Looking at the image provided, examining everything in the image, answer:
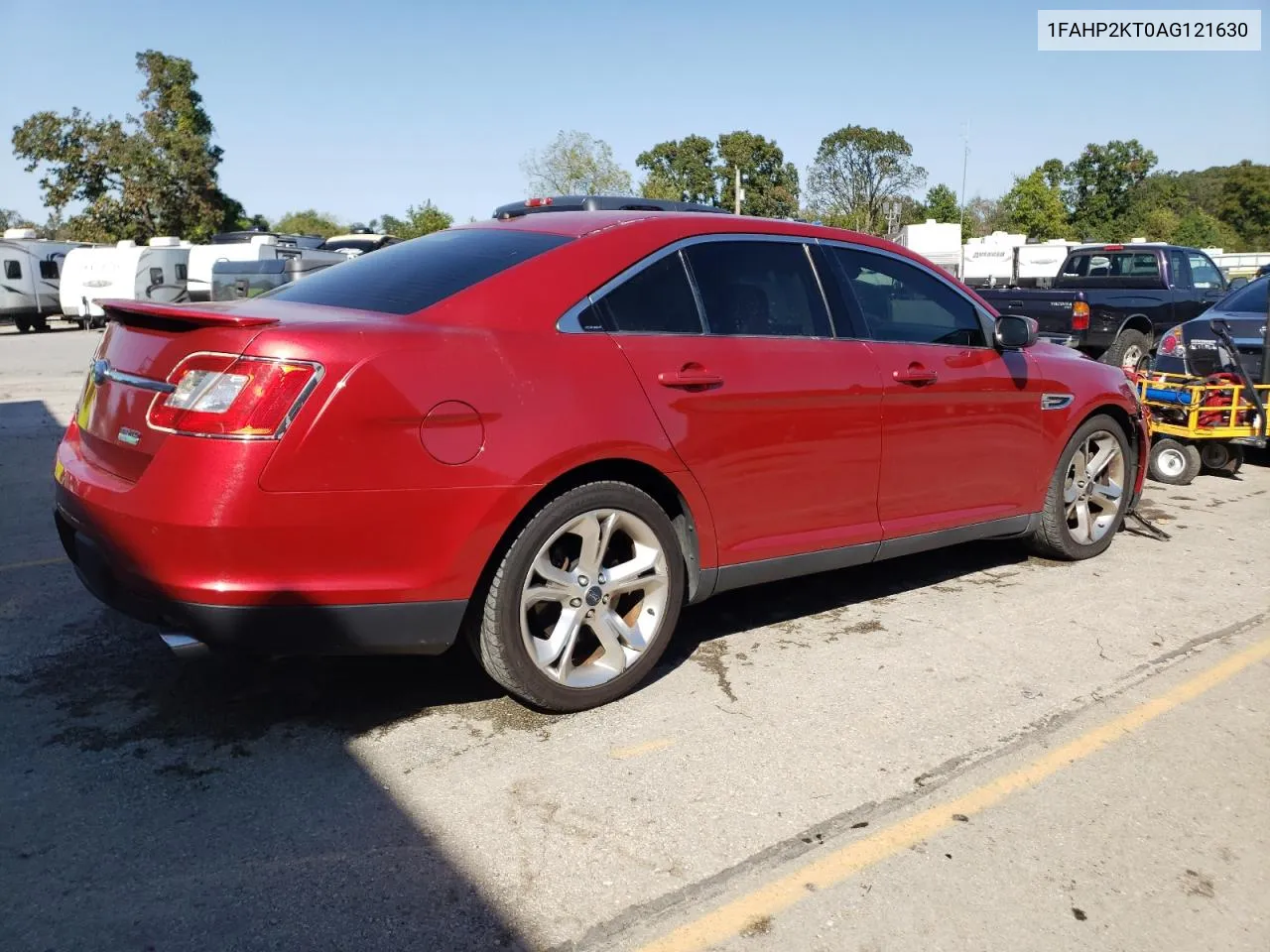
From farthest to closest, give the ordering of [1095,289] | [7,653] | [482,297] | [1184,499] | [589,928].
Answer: [1095,289]
[1184,499]
[7,653]
[482,297]
[589,928]

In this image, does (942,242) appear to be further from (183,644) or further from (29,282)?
(183,644)

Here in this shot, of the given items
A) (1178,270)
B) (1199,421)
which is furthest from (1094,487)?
(1178,270)

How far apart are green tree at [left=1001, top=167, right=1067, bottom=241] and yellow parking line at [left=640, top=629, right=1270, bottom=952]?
62671 mm

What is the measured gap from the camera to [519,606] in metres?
3.34

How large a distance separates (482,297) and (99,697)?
1.91m

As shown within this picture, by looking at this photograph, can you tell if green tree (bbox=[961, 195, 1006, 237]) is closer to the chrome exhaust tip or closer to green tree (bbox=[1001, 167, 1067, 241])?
green tree (bbox=[1001, 167, 1067, 241])

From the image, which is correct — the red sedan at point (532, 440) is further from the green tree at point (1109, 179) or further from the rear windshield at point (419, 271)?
the green tree at point (1109, 179)

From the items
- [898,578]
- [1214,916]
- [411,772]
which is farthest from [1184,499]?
[411,772]

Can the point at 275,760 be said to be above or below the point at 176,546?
below

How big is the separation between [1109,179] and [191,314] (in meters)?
81.2

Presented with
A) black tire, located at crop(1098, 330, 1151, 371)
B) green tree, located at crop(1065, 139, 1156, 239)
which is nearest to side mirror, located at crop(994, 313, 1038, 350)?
black tire, located at crop(1098, 330, 1151, 371)

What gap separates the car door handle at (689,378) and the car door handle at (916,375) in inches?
41.0

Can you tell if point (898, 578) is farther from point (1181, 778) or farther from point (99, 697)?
point (99, 697)

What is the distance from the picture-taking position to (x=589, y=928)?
2.42 m
